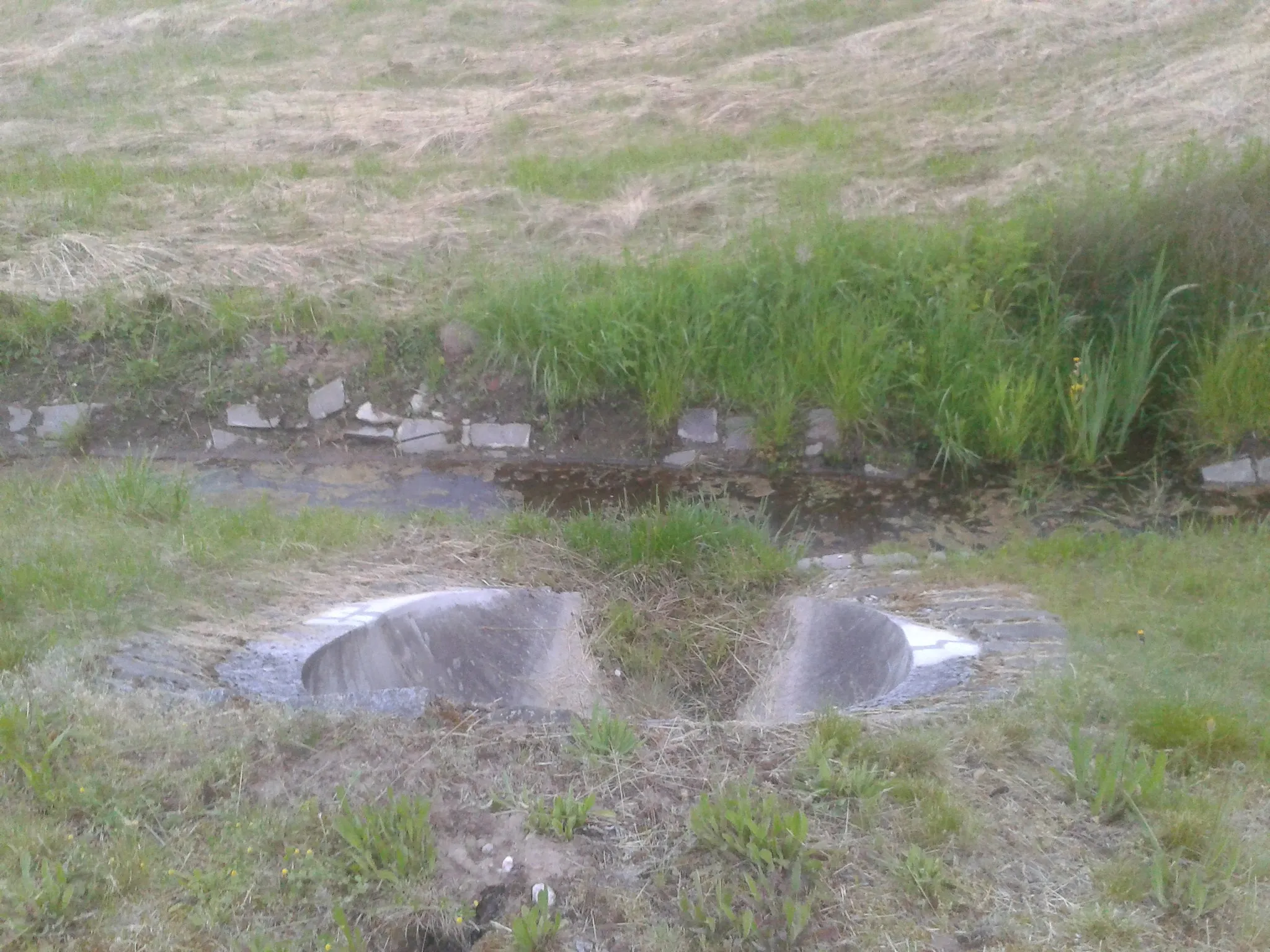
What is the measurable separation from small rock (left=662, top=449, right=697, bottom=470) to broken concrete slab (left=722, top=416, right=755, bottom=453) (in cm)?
21

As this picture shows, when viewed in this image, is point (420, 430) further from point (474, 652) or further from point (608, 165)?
point (608, 165)

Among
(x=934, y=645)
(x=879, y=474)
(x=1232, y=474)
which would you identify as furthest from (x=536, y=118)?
(x=934, y=645)

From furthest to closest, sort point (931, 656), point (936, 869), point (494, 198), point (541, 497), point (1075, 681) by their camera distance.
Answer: point (494, 198)
point (541, 497)
point (931, 656)
point (1075, 681)
point (936, 869)

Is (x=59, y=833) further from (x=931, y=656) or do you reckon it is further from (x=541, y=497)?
(x=541, y=497)

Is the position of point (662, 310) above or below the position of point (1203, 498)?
above

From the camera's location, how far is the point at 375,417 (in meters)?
7.27

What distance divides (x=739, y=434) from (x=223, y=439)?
344 cm

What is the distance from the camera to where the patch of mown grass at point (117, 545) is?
3.91 m

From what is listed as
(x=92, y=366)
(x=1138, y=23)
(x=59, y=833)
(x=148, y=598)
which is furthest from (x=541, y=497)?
(x=1138, y=23)

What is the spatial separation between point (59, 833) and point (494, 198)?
7.18 meters

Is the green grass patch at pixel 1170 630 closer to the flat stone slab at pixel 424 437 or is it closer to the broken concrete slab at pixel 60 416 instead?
the flat stone slab at pixel 424 437

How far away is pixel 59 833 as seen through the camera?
8.70 ft

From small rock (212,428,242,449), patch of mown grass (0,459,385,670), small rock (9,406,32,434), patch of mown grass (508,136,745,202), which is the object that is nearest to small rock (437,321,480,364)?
small rock (212,428,242,449)

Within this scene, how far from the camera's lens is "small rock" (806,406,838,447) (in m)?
6.75
